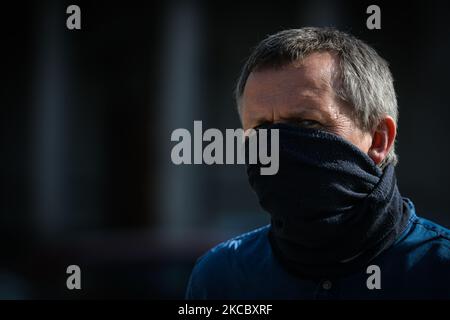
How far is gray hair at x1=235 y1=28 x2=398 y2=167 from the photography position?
233cm

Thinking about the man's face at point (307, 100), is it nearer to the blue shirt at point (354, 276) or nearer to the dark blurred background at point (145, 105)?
the blue shirt at point (354, 276)

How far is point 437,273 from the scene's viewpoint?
214 centimetres

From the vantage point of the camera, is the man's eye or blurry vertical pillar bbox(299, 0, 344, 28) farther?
blurry vertical pillar bbox(299, 0, 344, 28)

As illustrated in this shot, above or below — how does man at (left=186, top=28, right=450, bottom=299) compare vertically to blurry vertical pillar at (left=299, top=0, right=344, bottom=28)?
below

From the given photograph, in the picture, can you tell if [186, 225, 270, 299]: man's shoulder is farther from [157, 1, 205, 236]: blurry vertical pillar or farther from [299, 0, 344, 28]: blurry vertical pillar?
[299, 0, 344, 28]: blurry vertical pillar

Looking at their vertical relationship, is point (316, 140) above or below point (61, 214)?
above

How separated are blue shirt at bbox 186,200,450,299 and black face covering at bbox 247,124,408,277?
4cm

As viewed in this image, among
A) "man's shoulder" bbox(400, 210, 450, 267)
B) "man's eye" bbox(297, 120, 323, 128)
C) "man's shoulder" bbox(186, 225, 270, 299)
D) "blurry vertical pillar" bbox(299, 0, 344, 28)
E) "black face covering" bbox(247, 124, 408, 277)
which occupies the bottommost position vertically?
"man's shoulder" bbox(186, 225, 270, 299)

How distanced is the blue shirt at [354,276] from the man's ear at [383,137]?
22cm

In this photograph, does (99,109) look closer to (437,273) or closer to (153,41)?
(153,41)

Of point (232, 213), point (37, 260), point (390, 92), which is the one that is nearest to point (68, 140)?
point (232, 213)

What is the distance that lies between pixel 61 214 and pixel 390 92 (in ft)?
33.8

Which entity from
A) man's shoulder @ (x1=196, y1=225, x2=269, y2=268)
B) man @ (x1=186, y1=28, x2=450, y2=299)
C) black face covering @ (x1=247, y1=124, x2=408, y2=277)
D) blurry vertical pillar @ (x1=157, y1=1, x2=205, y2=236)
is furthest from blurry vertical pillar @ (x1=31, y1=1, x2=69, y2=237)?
black face covering @ (x1=247, y1=124, x2=408, y2=277)

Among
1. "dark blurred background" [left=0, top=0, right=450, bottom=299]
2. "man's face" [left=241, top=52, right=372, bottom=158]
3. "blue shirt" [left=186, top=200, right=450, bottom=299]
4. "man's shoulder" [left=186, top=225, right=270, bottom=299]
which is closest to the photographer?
"blue shirt" [left=186, top=200, right=450, bottom=299]
